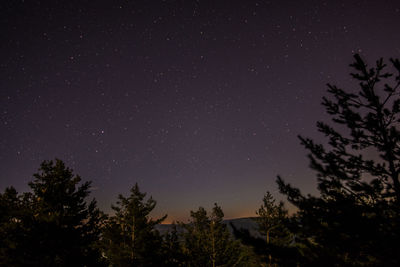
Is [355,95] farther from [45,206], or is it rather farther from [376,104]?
[45,206]

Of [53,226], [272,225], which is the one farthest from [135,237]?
[272,225]

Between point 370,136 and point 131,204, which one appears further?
point 131,204

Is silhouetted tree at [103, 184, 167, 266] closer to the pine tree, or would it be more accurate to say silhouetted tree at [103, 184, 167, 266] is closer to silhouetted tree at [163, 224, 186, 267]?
silhouetted tree at [163, 224, 186, 267]

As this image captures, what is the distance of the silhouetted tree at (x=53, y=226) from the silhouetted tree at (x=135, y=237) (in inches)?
270

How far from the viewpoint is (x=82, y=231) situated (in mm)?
12961

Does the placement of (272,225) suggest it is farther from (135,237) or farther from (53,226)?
(53,226)

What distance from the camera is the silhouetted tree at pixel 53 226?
37.2ft

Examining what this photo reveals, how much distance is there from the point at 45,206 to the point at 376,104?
1456cm

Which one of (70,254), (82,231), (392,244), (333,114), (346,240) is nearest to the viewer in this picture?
(392,244)

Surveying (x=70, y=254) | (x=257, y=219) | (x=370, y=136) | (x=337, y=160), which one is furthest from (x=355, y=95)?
(x=257, y=219)

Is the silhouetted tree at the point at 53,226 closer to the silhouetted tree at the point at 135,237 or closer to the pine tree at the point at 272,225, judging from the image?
the silhouetted tree at the point at 135,237

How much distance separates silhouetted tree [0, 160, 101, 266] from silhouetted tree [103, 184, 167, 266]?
686 cm

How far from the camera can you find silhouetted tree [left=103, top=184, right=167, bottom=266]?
19.7 metres

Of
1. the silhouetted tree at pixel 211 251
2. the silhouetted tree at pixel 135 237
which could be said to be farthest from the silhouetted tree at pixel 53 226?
the silhouetted tree at pixel 211 251
